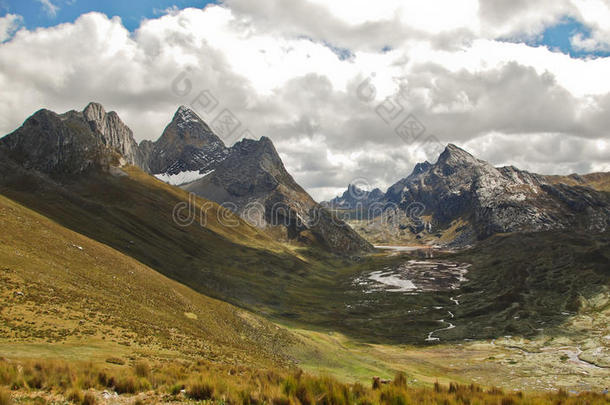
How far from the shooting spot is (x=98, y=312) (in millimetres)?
45219

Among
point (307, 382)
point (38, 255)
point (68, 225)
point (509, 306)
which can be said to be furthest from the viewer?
point (509, 306)

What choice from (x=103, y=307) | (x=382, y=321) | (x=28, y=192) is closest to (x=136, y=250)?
(x=28, y=192)

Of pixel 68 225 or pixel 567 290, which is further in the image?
pixel 567 290

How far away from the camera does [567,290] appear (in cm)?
18700

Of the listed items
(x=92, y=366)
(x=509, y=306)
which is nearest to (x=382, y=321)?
(x=509, y=306)

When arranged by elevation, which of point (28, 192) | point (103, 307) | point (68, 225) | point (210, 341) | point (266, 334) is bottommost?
point (266, 334)

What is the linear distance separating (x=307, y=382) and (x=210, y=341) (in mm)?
38291

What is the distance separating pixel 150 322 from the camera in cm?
4972

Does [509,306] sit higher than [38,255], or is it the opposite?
[38,255]

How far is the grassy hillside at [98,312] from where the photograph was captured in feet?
114

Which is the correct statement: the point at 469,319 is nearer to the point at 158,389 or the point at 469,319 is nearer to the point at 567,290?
the point at 567,290

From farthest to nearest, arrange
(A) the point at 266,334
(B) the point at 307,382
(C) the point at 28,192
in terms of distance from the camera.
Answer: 1. (C) the point at 28,192
2. (A) the point at 266,334
3. (B) the point at 307,382

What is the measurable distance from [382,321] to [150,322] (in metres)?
115

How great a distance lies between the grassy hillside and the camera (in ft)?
114
